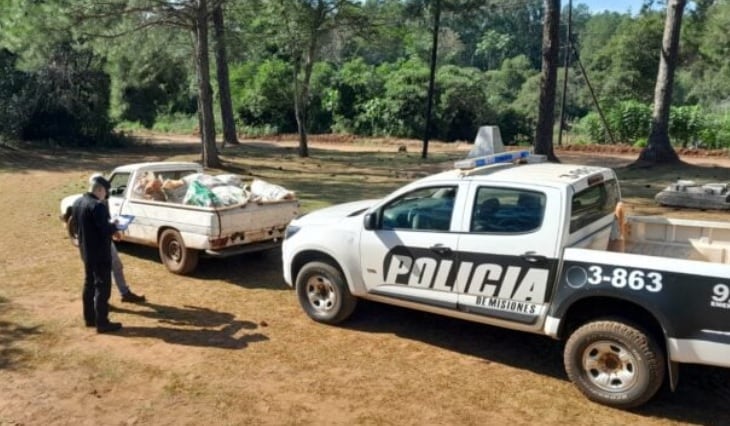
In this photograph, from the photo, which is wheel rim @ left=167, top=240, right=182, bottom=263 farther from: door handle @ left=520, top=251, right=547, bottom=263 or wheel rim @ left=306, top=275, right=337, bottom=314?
door handle @ left=520, top=251, right=547, bottom=263

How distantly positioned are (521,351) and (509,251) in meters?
1.28

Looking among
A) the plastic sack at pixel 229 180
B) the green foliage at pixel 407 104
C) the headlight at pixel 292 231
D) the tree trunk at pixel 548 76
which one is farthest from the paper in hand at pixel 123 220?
the green foliage at pixel 407 104

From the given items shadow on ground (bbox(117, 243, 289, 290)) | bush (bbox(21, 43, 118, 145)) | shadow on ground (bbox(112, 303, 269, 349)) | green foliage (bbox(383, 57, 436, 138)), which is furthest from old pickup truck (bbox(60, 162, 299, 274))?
green foliage (bbox(383, 57, 436, 138))

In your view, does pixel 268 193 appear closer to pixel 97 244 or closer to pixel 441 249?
pixel 97 244

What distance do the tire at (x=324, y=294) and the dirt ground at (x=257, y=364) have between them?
19 centimetres

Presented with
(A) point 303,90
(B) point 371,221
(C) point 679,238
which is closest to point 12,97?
(A) point 303,90

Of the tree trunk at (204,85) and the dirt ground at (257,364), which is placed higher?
the tree trunk at (204,85)

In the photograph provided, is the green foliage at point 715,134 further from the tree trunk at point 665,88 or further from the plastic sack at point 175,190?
the plastic sack at point 175,190

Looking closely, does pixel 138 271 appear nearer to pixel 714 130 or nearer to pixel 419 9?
pixel 419 9

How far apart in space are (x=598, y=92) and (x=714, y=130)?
17956mm

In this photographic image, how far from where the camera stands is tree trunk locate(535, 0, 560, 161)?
18125 millimetres

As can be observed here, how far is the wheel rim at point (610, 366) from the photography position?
5.07 m

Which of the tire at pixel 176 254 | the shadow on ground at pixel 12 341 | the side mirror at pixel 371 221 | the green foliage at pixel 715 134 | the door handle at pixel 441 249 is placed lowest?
the shadow on ground at pixel 12 341

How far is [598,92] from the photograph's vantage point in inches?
1770
